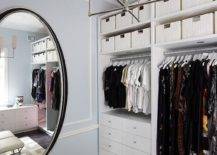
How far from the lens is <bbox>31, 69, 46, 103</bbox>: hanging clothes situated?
6.76 ft

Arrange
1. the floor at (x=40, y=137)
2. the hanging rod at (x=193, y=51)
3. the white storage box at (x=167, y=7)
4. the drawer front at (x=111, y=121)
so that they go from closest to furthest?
the white storage box at (x=167, y=7)
the hanging rod at (x=193, y=51)
the floor at (x=40, y=137)
the drawer front at (x=111, y=121)

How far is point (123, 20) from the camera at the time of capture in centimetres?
231

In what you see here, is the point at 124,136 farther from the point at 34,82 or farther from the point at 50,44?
the point at 50,44

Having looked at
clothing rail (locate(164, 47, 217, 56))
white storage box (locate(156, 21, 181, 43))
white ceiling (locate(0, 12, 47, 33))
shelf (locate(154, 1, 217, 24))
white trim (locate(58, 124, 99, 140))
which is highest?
shelf (locate(154, 1, 217, 24))

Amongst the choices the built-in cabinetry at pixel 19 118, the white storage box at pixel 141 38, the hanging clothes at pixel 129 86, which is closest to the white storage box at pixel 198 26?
the white storage box at pixel 141 38

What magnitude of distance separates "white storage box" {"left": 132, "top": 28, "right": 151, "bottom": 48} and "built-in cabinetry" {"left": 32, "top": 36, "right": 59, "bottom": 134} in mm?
847

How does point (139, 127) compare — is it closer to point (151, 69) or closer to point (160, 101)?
point (160, 101)

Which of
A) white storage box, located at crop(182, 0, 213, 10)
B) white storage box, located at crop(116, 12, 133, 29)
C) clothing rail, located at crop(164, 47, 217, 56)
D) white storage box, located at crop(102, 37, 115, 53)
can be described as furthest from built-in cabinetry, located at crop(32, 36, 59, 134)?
white storage box, located at crop(182, 0, 213, 10)

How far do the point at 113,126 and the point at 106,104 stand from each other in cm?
33

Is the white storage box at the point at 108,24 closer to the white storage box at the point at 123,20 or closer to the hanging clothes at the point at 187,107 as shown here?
the white storage box at the point at 123,20

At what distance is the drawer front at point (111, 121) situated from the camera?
7.85 ft

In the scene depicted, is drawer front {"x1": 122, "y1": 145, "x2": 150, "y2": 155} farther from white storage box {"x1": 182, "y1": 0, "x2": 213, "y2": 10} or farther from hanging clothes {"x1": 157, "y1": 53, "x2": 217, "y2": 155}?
white storage box {"x1": 182, "y1": 0, "x2": 213, "y2": 10}

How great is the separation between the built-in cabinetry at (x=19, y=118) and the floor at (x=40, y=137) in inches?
1.9

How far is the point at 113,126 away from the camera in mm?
2459
